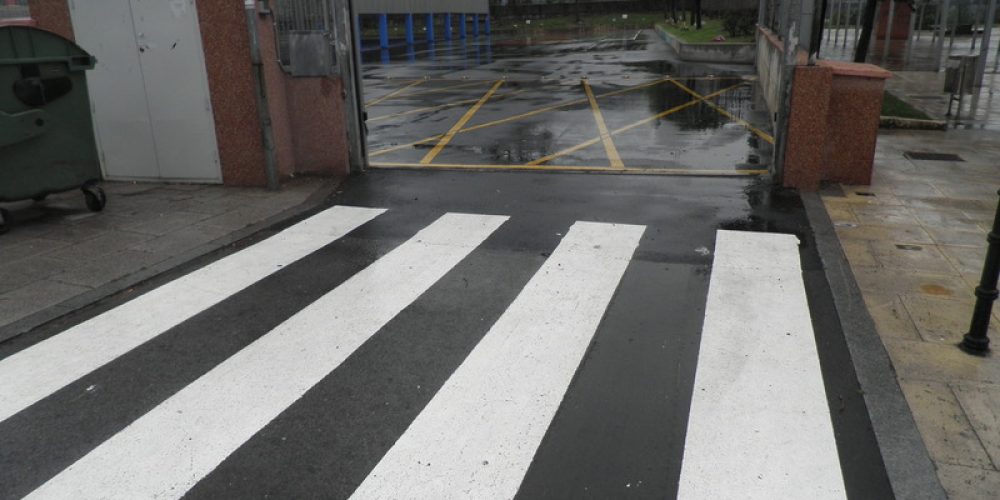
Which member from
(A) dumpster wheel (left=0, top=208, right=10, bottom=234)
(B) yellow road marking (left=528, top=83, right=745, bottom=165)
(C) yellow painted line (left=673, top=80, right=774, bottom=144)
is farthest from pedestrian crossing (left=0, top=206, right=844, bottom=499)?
(C) yellow painted line (left=673, top=80, right=774, bottom=144)

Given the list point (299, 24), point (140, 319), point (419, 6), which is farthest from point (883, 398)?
point (419, 6)

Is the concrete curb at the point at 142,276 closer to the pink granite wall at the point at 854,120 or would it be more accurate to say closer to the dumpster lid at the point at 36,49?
the dumpster lid at the point at 36,49

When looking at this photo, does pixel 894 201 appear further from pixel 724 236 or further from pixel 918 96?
pixel 918 96

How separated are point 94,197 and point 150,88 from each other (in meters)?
1.83

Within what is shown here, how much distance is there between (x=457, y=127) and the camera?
43.8ft

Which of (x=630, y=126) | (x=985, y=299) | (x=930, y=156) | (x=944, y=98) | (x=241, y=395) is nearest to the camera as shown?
(x=241, y=395)

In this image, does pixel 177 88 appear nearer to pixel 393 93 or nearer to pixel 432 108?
pixel 432 108

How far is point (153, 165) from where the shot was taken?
9.42m

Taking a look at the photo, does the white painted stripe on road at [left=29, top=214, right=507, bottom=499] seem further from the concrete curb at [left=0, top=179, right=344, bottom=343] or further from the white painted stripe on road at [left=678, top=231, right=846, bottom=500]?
the white painted stripe on road at [left=678, top=231, right=846, bottom=500]

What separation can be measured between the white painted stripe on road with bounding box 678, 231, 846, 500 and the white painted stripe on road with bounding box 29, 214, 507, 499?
2232mm

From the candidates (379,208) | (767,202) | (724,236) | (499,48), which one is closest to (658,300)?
(724,236)

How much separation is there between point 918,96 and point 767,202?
36.0ft

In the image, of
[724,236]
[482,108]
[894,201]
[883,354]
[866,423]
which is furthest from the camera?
[482,108]

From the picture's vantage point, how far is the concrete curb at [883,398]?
3332 millimetres
